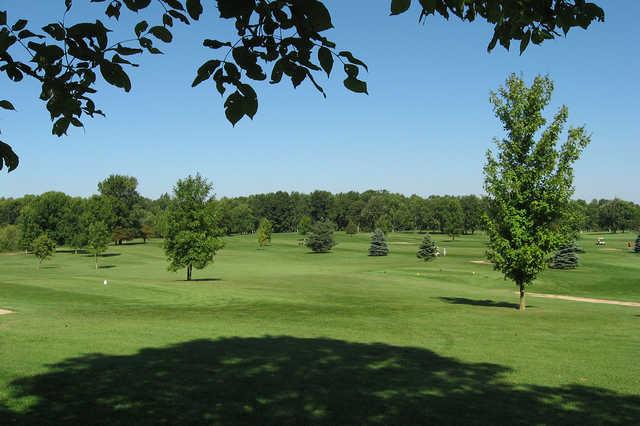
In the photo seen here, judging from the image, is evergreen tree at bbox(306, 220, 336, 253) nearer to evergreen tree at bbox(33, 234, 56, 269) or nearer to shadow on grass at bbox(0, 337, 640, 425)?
evergreen tree at bbox(33, 234, 56, 269)

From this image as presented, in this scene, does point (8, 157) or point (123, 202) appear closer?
point (8, 157)

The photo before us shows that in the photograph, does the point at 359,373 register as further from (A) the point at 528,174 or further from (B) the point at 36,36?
(A) the point at 528,174

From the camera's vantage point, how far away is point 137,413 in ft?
26.6

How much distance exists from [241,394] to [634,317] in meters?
Answer: 22.7

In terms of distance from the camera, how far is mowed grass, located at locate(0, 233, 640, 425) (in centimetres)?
849

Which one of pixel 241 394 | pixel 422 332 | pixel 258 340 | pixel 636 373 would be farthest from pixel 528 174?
pixel 241 394

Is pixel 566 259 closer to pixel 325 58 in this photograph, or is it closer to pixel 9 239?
pixel 325 58

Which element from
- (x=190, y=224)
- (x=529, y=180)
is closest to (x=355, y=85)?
(x=529, y=180)

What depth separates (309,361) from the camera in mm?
12367

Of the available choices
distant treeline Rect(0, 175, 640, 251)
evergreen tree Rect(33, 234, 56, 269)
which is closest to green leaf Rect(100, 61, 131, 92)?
evergreen tree Rect(33, 234, 56, 269)

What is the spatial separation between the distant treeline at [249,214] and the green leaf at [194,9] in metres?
77.1

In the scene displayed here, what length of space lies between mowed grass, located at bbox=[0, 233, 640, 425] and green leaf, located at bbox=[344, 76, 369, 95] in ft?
19.3

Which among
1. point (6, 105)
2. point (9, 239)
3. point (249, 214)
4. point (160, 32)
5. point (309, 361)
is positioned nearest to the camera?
point (160, 32)

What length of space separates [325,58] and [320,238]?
3538 inches
